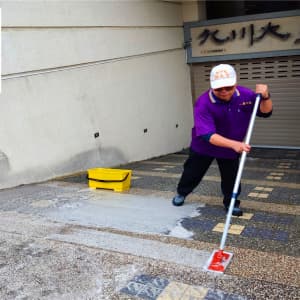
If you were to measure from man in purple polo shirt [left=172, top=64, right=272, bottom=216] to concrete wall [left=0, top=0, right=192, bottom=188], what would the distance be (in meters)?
2.86

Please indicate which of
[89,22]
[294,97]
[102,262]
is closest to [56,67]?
[89,22]

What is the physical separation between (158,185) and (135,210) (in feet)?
4.32

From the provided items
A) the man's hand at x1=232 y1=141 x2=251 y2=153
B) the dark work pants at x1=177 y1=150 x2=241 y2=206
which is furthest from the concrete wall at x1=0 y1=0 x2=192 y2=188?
the man's hand at x1=232 y1=141 x2=251 y2=153

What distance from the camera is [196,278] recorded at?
115 inches

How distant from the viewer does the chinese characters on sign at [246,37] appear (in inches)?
398

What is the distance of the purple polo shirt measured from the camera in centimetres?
384

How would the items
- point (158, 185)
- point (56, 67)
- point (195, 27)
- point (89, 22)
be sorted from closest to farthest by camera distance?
point (158, 185) → point (56, 67) → point (89, 22) → point (195, 27)

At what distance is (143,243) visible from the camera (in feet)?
11.6

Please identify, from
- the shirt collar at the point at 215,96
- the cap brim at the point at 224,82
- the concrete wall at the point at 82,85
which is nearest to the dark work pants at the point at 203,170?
the shirt collar at the point at 215,96

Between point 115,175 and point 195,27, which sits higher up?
point 195,27

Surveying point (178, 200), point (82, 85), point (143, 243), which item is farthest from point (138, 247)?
point (82, 85)

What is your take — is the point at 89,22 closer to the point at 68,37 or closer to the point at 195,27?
the point at 68,37

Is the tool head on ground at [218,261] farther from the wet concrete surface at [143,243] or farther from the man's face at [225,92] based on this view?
the man's face at [225,92]

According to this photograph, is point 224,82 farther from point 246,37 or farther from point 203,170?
point 246,37
